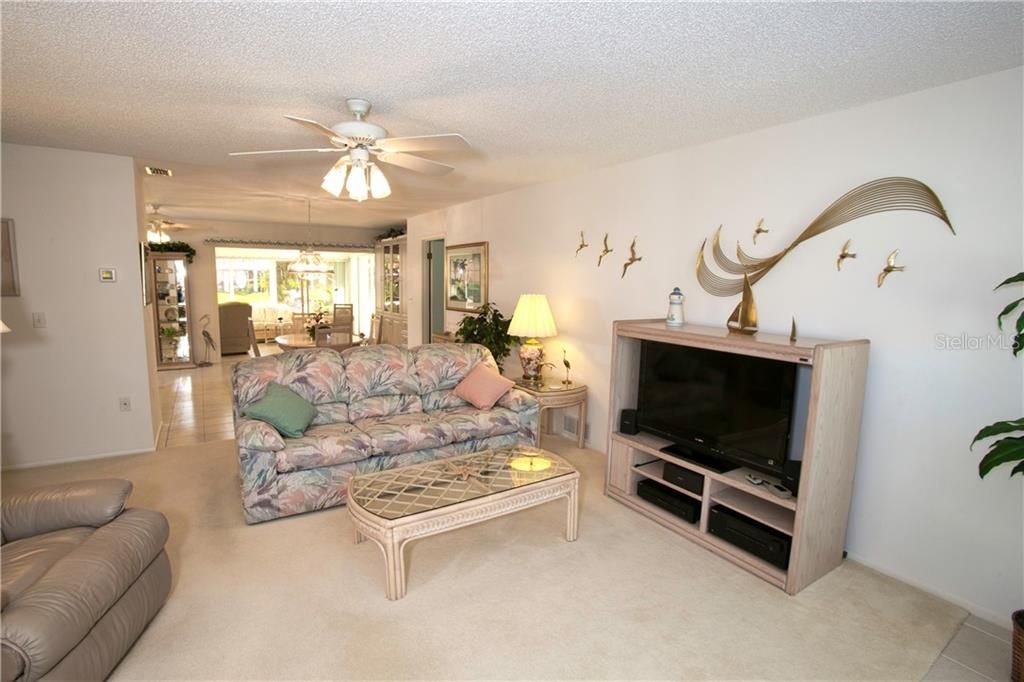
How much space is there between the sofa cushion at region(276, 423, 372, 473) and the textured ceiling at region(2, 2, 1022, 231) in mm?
1887

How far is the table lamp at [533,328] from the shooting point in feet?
14.0

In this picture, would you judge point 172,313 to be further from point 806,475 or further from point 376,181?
point 806,475

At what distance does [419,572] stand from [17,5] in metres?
2.70

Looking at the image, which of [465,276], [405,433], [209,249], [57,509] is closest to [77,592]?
[57,509]

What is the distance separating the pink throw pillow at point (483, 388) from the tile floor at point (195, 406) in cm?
236

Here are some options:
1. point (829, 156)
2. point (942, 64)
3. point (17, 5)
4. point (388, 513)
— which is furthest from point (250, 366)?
point (942, 64)

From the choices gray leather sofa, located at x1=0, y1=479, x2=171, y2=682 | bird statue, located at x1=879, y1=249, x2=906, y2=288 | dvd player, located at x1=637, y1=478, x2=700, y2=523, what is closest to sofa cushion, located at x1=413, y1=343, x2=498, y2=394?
dvd player, located at x1=637, y1=478, x2=700, y2=523

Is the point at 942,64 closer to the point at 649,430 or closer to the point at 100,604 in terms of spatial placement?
the point at 649,430

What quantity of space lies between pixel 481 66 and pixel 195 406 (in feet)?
17.1

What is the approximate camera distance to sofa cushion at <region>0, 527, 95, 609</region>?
1.62 m

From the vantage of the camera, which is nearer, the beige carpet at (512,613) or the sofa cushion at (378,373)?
the beige carpet at (512,613)

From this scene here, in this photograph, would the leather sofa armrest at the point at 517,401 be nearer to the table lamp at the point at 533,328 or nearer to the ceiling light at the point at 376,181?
the table lamp at the point at 533,328

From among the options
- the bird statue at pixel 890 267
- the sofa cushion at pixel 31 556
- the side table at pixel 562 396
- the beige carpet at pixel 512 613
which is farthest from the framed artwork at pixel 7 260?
the bird statue at pixel 890 267

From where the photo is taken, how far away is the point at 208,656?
1899mm
